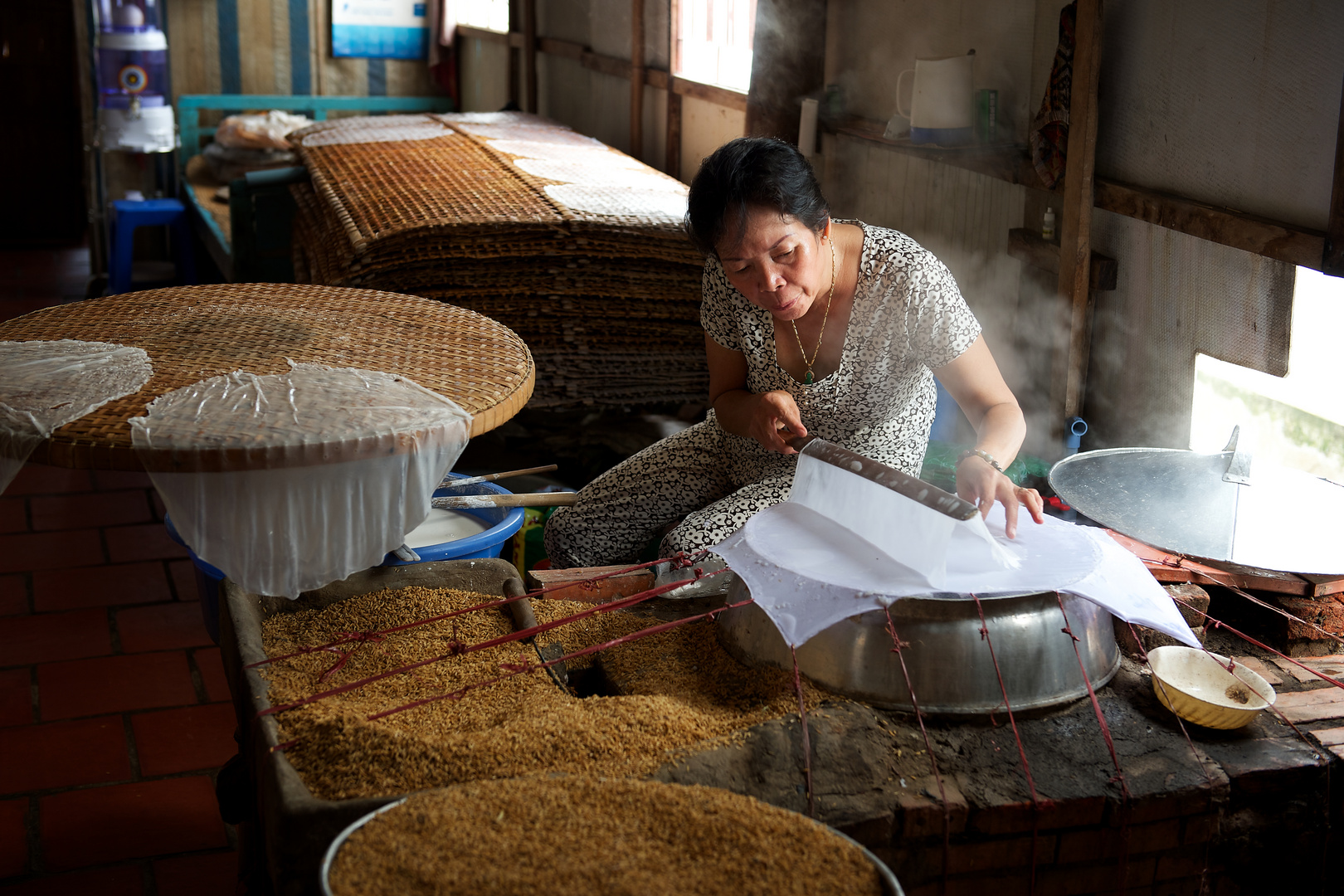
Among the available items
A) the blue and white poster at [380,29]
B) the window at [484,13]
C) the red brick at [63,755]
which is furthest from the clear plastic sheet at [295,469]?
the blue and white poster at [380,29]

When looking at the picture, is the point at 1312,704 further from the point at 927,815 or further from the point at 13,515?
the point at 13,515

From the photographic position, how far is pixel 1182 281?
8.71 ft

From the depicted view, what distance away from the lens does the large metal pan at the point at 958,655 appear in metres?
1.57

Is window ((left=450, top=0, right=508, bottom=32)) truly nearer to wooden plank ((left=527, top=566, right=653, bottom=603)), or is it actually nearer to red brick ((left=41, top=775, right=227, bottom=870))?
red brick ((left=41, top=775, right=227, bottom=870))

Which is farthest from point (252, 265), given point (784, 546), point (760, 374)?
point (784, 546)

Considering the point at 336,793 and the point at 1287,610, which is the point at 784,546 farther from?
the point at 1287,610

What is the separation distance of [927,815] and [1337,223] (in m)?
1.35

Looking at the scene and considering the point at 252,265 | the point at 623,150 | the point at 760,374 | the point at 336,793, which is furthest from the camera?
the point at 623,150

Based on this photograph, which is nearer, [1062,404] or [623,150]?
[1062,404]

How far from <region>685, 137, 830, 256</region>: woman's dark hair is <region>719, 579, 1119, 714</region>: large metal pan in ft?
2.81

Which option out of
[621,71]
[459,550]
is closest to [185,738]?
[459,550]

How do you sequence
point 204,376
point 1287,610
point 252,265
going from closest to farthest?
point 204,376 < point 1287,610 < point 252,265

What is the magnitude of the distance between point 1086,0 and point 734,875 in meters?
2.28

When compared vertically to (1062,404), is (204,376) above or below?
above
